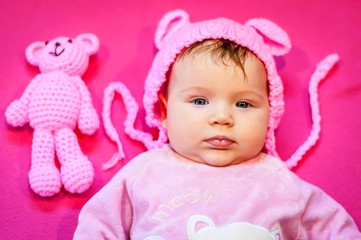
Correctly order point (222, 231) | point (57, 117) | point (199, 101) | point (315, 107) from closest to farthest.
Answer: point (222, 231)
point (199, 101)
point (57, 117)
point (315, 107)

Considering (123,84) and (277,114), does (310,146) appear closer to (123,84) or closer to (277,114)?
(277,114)

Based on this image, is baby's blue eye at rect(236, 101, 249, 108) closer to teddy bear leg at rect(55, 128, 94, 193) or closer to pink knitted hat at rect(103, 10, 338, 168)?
pink knitted hat at rect(103, 10, 338, 168)

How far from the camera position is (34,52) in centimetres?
141

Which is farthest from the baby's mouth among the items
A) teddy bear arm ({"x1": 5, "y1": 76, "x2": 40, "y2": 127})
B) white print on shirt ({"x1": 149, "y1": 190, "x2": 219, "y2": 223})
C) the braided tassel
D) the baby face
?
teddy bear arm ({"x1": 5, "y1": 76, "x2": 40, "y2": 127})

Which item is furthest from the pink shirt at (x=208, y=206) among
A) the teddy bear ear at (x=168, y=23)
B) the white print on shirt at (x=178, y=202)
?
the teddy bear ear at (x=168, y=23)

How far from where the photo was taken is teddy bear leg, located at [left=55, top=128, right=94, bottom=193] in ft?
3.92

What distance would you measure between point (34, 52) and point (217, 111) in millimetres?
655

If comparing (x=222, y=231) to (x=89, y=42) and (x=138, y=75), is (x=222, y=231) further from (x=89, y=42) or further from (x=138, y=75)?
(x=89, y=42)

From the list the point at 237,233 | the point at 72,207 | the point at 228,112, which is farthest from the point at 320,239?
the point at 72,207

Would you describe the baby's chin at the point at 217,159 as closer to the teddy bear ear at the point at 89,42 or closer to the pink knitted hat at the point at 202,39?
the pink knitted hat at the point at 202,39

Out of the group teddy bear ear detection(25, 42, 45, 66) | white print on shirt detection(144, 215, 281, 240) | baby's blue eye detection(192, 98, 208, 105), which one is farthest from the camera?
teddy bear ear detection(25, 42, 45, 66)

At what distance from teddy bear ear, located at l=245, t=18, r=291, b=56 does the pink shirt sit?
0.35 m

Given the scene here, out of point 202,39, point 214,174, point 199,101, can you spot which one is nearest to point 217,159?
point 214,174

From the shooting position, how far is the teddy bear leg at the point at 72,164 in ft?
3.92
